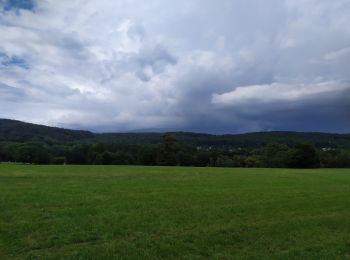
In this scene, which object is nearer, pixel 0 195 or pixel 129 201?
pixel 129 201

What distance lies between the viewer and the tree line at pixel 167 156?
375 ft

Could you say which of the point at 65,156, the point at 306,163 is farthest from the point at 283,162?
the point at 65,156

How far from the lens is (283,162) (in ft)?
381

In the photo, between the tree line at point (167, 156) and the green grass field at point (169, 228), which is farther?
the tree line at point (167, 156)

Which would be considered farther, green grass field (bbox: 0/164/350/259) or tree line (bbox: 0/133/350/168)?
tree line (bbox: 0/133/350/168)

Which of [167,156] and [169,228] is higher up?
[167,156]

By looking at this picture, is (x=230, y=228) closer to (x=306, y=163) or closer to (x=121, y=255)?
(x=121, y=255)

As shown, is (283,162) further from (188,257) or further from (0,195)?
(188,257)

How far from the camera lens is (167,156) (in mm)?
116500

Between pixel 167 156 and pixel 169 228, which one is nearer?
pixel 169 228

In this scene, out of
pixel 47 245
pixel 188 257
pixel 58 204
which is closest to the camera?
pixel 188 257

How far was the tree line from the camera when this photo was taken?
11433cm

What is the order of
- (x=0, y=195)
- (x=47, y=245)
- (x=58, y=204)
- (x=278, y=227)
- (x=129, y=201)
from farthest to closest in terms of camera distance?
(x=0, y=195) < (x=129, y=201) < (x=58, y=204) < (x=278, y=227) < (x=47, y=245)

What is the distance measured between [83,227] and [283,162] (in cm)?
10661
